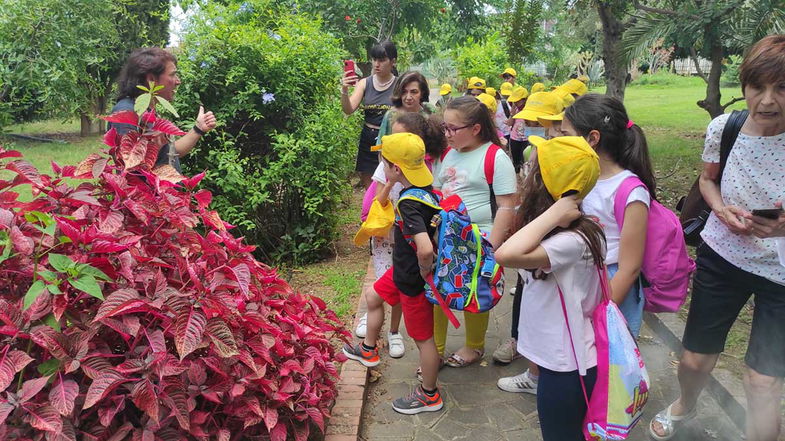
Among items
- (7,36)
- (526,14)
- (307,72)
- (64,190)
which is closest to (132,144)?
(64,190)

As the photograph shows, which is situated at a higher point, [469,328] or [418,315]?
[418,315]

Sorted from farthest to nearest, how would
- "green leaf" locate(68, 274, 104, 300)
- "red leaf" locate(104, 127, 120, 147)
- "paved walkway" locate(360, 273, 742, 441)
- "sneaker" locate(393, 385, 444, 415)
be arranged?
"sneaker" locate(393, 385, 444, 415) → "paved walkway" locate(360, 273, 742, 441) → "red leaf" locate(104, 127, 120, 147) → "green leaf" locate(68, 274, 104, 300)

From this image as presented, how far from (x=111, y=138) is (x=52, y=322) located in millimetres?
827

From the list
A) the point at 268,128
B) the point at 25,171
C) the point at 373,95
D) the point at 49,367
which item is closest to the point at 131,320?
the point at 49,367

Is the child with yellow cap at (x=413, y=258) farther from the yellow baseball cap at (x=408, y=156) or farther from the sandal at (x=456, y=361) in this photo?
the sandal at (x=456, y=361)

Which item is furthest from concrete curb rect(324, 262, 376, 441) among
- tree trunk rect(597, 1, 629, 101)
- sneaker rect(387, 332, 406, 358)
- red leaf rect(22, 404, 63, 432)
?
tree trunk rect(597, 1, 629, 101)

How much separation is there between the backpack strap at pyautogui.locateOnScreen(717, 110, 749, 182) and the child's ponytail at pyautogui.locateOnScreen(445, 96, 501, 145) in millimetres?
1196

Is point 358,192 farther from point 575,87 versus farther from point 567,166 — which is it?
point 567,166

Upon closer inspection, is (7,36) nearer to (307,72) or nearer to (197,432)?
(307,72)

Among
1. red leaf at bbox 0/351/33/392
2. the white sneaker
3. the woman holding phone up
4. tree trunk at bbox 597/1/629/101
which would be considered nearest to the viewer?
red leaf at bbox 0/351/33/392

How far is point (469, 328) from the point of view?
3555mm

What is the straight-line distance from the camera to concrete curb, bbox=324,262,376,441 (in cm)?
282

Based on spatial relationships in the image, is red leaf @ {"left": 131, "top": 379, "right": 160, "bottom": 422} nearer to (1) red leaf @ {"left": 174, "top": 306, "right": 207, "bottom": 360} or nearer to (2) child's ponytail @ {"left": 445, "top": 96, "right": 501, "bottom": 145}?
(1) red leaf @ {"left": 174, "top": 306, "right": 207, "bottom": 360}

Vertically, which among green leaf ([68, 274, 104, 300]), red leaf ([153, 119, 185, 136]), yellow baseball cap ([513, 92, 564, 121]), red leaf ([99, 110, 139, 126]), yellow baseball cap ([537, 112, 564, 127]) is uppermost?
yellow baseball cap ([513, 92, 564, 121])
